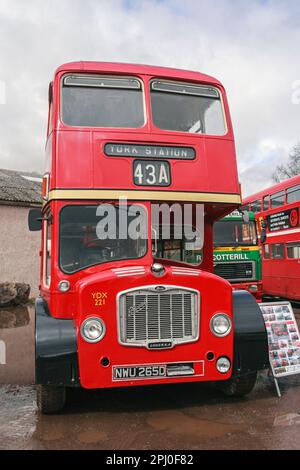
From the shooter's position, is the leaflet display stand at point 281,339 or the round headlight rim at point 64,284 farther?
the leaflet display stand at point 281,339

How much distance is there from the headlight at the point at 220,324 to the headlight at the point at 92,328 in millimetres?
1214

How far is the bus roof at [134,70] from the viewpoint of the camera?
576cm

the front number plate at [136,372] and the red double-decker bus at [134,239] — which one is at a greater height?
the red double-decker bus at [134,239]

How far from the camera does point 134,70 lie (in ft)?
19.3

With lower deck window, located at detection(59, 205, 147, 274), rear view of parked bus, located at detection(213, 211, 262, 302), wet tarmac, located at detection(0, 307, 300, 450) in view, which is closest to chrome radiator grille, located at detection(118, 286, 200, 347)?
lower deck window, located at detection(59, 205, 147, 274)

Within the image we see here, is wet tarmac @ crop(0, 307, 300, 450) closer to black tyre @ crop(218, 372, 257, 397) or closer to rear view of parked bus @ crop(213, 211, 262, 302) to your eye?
black tyre @ crop(218, 372, 257, 397)

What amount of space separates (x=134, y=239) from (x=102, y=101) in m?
1.78

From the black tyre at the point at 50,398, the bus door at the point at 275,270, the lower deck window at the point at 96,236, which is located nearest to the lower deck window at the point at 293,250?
the bus door at the point at 275,270

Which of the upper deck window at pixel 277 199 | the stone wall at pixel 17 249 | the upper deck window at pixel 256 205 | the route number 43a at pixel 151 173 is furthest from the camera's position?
the upper deck window at pixel 256 205

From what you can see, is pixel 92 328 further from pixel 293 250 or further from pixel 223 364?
pixel 293 250

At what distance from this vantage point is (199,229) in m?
6.41

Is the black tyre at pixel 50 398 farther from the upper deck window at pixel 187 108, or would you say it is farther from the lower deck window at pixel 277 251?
the lower deck window at pixel 277 251

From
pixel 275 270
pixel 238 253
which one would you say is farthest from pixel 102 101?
pixel 275 270

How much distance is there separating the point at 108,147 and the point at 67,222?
40.6 inches
